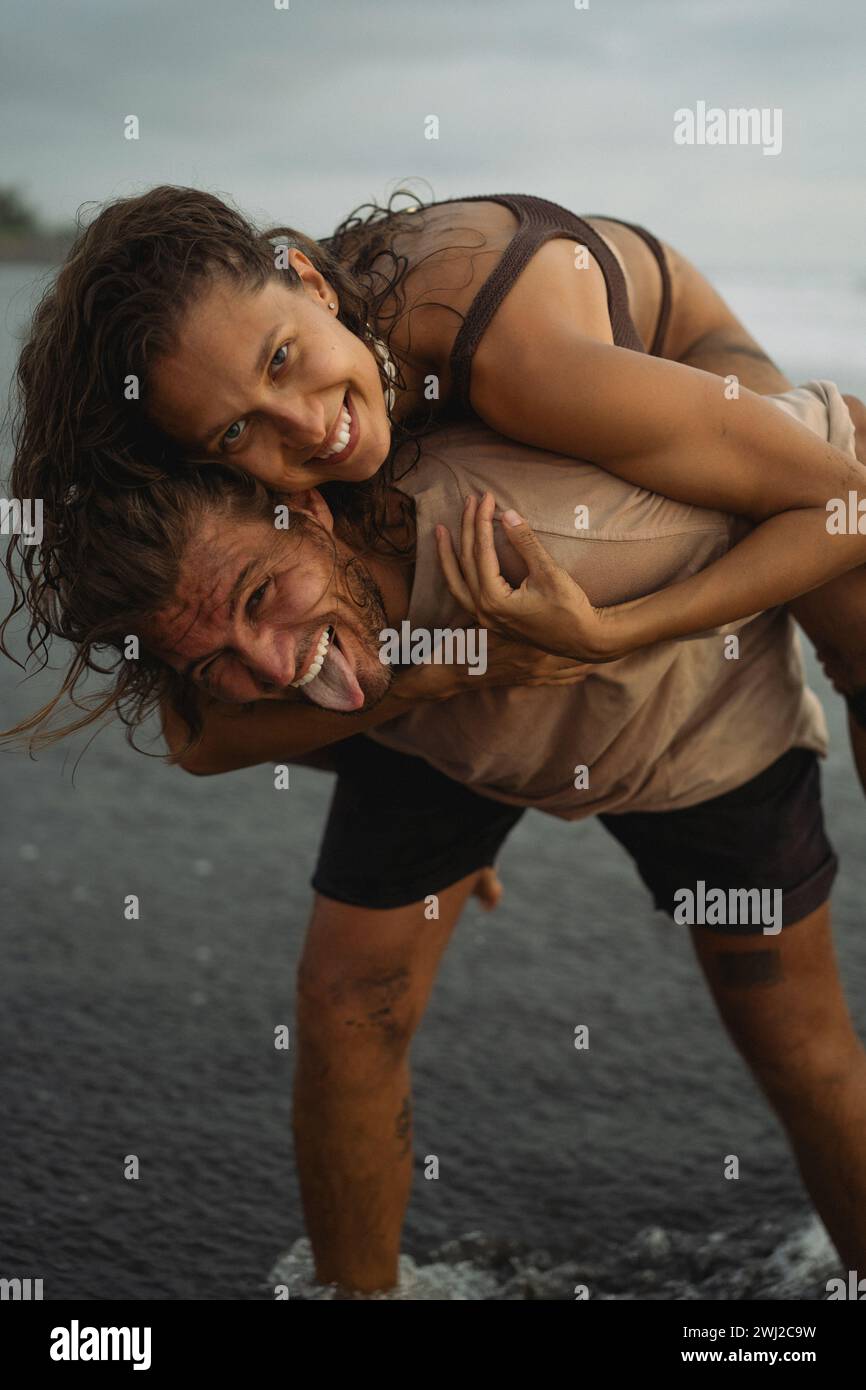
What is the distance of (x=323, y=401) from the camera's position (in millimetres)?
2033

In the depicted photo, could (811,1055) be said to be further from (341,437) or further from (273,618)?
(341,437)

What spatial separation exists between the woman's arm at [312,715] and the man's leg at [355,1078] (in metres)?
0.33

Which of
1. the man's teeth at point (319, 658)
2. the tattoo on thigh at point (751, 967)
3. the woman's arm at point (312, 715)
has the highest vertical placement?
the man's teeth at point (319, 658)

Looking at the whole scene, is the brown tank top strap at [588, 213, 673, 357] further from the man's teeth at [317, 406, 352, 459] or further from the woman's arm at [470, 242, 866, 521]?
the man's teeth at [317, 406, 352, 459]

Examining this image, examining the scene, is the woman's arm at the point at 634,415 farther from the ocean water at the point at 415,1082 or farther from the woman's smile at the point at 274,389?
the ocean water at the point at 415,1082

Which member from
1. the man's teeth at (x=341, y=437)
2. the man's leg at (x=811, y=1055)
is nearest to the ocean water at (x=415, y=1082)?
the man's leg at (x=811, y=1055)

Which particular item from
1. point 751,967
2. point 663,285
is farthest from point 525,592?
point 751,967

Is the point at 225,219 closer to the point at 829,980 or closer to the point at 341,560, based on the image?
the point at 341,560

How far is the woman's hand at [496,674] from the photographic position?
2.26m

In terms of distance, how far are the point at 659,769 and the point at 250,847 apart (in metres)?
1.85

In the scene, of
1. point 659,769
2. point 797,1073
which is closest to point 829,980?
point 797,1073

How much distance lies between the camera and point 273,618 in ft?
7.02

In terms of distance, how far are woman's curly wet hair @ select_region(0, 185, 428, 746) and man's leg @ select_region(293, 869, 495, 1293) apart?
26.4 inches

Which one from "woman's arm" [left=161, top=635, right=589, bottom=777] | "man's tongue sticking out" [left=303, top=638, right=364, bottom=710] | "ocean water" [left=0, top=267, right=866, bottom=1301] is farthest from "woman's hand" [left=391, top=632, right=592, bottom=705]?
"ocean water" [left=0, top=267, right=866, bottom=1301]
